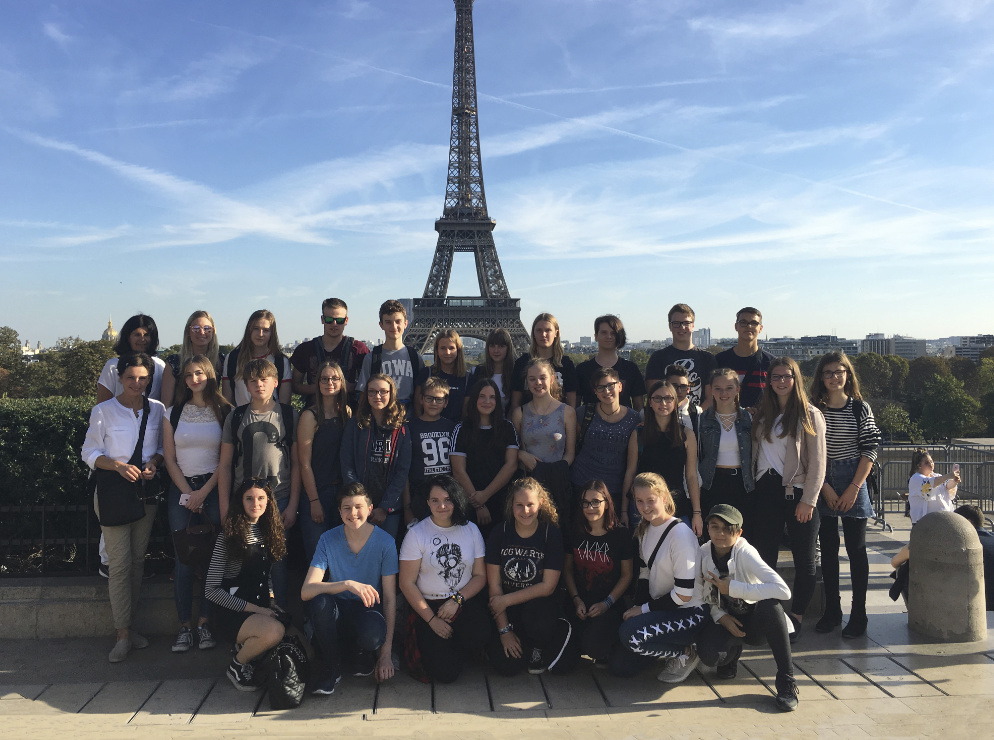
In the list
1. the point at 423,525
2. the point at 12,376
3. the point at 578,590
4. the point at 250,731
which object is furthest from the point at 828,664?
the point at 12,376

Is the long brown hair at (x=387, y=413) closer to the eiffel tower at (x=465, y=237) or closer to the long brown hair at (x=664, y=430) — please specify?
the long brown hair at (x=664, y=430)

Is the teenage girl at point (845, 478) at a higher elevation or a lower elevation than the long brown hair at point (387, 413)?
lower

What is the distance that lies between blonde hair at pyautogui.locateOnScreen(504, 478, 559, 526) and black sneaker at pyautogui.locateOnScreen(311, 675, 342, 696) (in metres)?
1.53

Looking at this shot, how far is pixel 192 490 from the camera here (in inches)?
201

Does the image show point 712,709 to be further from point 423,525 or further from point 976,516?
point 976,516

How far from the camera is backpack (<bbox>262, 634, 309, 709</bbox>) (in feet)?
13.9

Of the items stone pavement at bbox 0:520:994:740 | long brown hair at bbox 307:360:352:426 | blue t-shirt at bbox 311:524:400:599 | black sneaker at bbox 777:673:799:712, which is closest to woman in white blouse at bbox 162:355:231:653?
stone pavement at bbox 0:520:994:740

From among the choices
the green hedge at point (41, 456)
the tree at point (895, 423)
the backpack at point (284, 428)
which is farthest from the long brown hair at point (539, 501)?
the tree at point (895, 423)

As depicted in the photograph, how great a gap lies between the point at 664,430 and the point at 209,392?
337 centimetres

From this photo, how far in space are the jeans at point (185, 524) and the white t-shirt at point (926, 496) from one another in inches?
315

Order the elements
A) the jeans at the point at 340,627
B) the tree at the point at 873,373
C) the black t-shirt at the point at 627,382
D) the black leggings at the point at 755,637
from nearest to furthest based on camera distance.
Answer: the black leggings at the point at 755,637 → the jeans at the point at 340,627 → the black t-shirt at the point at 627,382 → the tree at the point at 873,373

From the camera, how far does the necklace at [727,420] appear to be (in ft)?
17.4

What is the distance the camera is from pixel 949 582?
535 cm

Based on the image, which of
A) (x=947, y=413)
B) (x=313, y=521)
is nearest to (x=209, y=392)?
(x=313, y=521)
